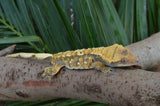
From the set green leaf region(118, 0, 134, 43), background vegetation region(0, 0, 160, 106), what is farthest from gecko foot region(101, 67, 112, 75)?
green leaf region(118, 0, 134, 43)

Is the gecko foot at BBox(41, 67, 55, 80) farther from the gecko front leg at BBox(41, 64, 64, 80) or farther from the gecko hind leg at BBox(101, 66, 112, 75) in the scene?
the gecko hind leg at BBox(101, 66, 112, 75)

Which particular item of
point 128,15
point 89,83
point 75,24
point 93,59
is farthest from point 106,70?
point 128,15

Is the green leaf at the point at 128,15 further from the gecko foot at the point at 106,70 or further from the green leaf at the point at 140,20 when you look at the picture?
the gecko foot at the point at 106,70

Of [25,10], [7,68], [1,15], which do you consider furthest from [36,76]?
[1,15]

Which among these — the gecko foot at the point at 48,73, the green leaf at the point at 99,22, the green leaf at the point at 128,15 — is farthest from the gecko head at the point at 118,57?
the green leaf at the point at 128,15

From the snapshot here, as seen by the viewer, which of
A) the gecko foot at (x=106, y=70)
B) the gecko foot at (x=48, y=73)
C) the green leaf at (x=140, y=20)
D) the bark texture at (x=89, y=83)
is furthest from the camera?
the green leaf at (x=140, y=20)

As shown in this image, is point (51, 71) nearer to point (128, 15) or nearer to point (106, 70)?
point (106, 70)
